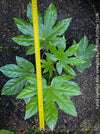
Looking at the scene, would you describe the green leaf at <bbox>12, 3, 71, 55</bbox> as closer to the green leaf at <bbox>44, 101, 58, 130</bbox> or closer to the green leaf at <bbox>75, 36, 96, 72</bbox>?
the green leaf at <bbox>75, 36, 96, 72</bbox>

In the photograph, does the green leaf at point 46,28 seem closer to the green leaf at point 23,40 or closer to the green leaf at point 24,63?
the green leaf at point 23,40

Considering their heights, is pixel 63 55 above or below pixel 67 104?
above

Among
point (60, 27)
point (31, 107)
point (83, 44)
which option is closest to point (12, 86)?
point (31, 107)

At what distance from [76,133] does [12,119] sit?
2.19 ft

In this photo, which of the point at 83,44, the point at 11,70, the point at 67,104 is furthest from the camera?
the point at 83,44

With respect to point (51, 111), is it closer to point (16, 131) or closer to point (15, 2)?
point (16, 131)

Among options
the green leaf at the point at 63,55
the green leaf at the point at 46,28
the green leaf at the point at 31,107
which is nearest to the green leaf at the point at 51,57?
the green leaf at the point at 63,55

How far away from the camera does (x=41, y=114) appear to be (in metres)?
1.06

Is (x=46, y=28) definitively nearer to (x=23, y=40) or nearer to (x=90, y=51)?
(x=23, y=40)

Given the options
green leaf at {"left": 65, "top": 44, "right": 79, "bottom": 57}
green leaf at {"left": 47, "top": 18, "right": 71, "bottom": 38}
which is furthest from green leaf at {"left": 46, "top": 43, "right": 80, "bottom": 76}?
green leaf at {"left": 47, "top": 18, "right": 71, "bottom": 38}

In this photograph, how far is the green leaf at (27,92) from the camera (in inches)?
38.3

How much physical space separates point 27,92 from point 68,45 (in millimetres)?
621

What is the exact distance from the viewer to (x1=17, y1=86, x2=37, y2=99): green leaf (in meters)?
0.97

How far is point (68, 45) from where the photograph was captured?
134 cm
